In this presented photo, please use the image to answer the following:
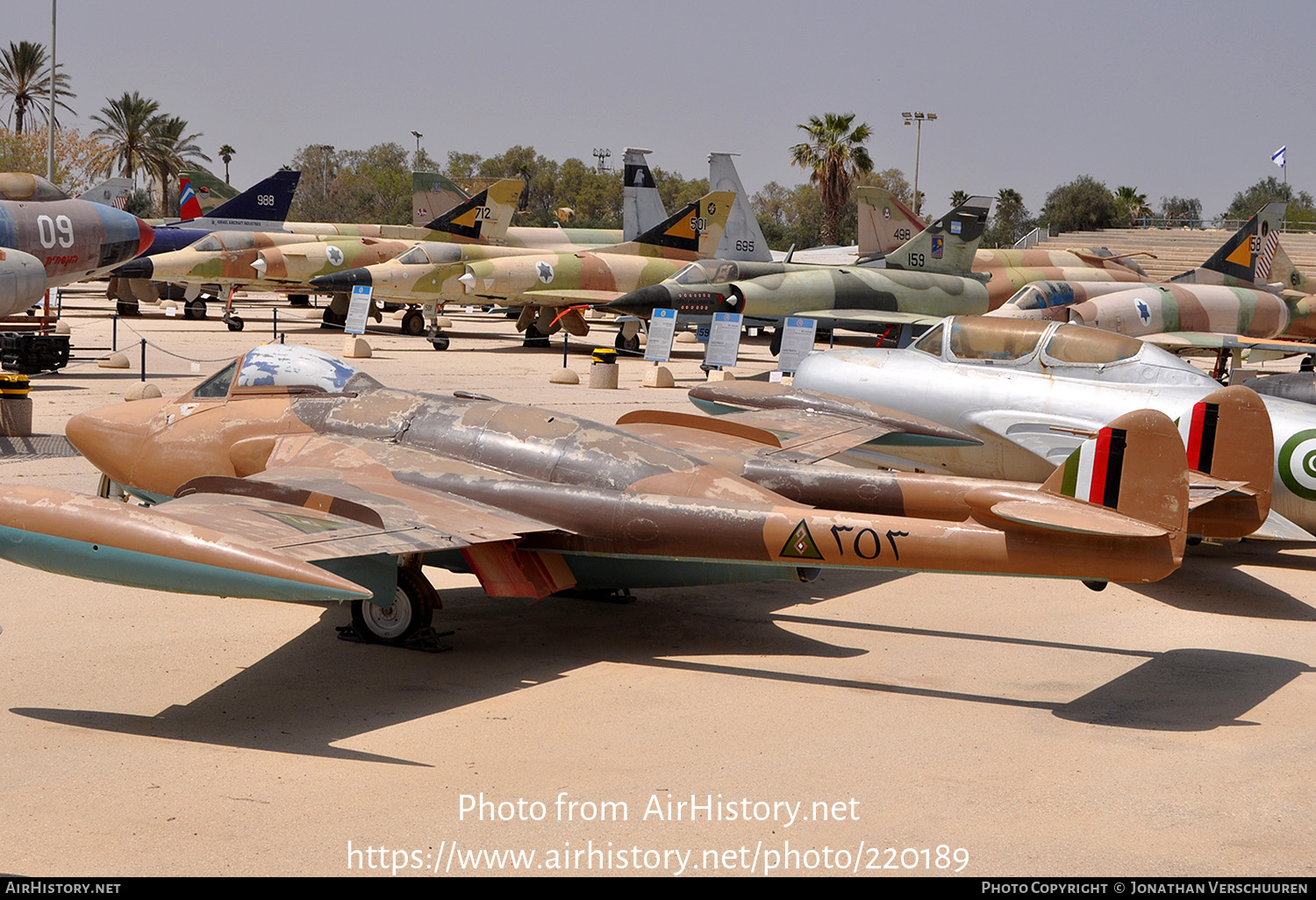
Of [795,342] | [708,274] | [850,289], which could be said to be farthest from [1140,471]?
[850,289]

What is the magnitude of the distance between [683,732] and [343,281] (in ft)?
88.9

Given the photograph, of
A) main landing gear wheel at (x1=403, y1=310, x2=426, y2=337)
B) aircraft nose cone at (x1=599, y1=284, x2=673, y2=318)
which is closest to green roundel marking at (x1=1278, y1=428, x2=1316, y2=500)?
aircraft nose cone at (x1=599, y1=284, x2=673, y2=318)

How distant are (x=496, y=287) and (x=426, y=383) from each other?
31.1ft

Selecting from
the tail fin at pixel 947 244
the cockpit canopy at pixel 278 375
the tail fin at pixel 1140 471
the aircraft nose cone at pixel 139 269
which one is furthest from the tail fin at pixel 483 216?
the tail fin at pixel 1140 471

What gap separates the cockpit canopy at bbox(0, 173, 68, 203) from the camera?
1953 cm

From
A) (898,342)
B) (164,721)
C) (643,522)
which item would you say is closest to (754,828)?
(643,522)

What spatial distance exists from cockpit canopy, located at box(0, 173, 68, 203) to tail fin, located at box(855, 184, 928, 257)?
23.0 meters

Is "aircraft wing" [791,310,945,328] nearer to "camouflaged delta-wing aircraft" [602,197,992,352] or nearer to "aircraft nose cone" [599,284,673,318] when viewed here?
"camouflaged delta-wing aircraft" [602,197,992,352]

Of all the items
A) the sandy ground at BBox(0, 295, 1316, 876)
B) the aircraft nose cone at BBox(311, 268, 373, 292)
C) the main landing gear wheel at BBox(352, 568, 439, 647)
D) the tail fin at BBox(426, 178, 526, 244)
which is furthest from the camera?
the tail fin at BBox(426, 178, 526, 244)

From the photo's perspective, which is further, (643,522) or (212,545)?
(643,522)

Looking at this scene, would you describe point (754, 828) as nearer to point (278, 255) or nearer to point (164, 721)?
point (164, 721)

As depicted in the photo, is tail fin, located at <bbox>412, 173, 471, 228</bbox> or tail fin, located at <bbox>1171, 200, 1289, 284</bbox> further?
tail fin, located at <bbox>412, 173, 471, 228</bbox>

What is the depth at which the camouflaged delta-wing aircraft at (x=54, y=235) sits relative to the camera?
58.1 ft

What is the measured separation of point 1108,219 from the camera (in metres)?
92.1
